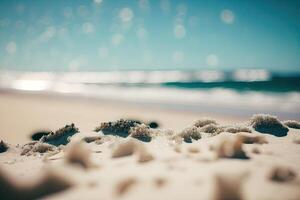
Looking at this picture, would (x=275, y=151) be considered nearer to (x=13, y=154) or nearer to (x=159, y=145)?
(x=159, y=145)

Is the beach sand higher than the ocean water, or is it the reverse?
the beach sand

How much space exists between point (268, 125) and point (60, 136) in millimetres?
3848

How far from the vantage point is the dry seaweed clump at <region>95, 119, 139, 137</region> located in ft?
22.8

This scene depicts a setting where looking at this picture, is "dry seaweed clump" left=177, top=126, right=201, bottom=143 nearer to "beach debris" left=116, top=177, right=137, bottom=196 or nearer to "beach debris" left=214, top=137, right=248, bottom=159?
"beach debris" left=214, top=137, right=248, bottom=159

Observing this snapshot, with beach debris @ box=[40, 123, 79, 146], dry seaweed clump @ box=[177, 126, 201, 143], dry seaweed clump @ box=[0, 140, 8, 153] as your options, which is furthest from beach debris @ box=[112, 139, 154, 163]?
dry seaweed clump @ box=[0, 140, 8, 153]

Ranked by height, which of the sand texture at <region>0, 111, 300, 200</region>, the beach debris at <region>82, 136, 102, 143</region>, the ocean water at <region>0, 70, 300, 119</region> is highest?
the sand texture at <region>0, 111, 300, 200</region>

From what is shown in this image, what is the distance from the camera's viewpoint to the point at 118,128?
7008mm

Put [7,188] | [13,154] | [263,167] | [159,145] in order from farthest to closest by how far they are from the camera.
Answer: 1. [13,154]
2. [159,145]
3. [263,167]
4. [7,188]

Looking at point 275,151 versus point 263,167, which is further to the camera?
point 275,151

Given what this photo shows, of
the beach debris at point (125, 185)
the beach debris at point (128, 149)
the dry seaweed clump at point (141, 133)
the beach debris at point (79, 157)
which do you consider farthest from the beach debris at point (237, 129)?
the beach debris at point (125, 185)

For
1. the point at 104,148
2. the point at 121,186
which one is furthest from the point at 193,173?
the point at 104,148

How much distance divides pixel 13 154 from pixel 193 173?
4147mm

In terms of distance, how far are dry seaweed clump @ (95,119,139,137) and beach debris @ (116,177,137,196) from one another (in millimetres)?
3604

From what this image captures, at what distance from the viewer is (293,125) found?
22.7 ft
